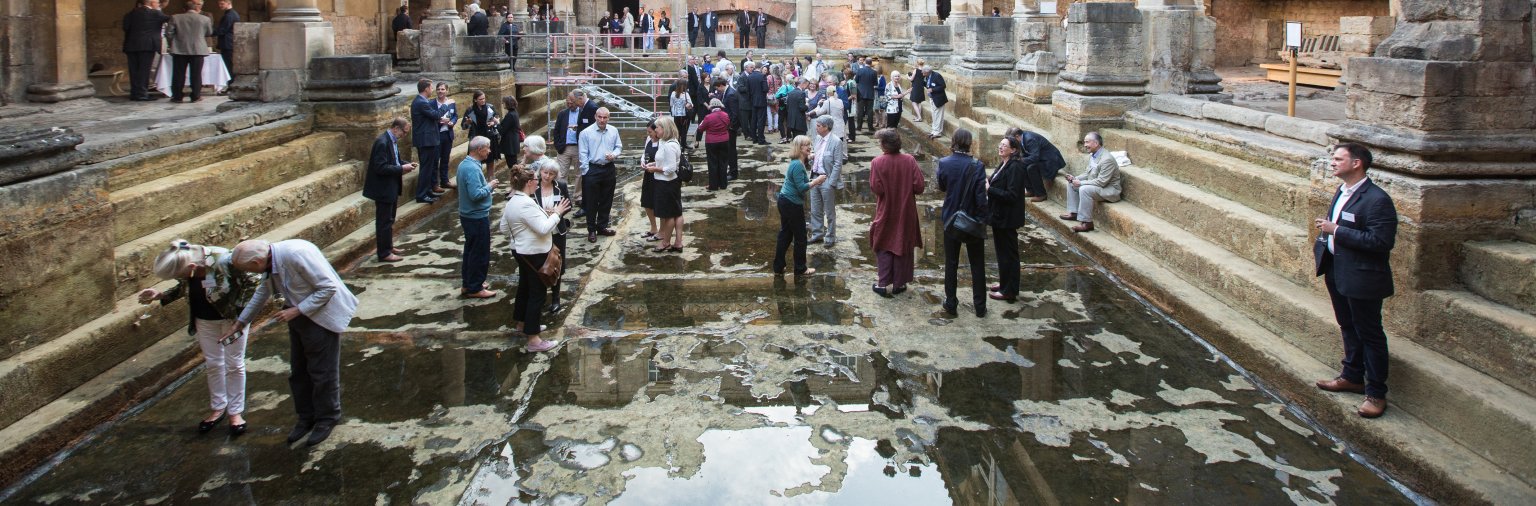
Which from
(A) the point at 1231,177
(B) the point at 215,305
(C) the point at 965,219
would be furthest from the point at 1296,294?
(B) the point at 215,305

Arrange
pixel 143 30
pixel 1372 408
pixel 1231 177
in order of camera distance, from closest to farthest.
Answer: pixel 1372 408 < pixel 1231 177 < pixel 143 30

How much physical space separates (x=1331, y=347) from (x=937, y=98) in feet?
36.6

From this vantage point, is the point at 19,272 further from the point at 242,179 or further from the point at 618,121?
the point at 618,121

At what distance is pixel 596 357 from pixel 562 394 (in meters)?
0.67

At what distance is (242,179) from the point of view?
29.3ft

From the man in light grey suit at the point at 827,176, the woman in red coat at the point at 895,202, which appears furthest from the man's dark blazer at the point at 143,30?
the woman in red coat at the point at 895,202

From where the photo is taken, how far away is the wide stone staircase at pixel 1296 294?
496cm

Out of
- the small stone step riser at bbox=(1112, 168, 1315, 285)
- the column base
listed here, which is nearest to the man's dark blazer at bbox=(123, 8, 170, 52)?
the column base

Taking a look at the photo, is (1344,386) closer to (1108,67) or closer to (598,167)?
(1108,67)

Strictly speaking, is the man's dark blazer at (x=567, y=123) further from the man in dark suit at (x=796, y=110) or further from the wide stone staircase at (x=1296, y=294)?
the man in dark suit at (x=796, y=110)

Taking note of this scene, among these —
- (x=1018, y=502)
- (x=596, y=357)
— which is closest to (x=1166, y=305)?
(x=1018, y=502)

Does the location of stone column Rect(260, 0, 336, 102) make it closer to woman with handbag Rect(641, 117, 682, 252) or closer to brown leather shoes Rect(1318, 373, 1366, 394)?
woman with handbag Rect(641, 117, 682, 252)

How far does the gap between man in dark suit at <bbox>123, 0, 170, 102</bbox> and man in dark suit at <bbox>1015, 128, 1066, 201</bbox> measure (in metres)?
9.53

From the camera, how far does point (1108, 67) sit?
1144cm
